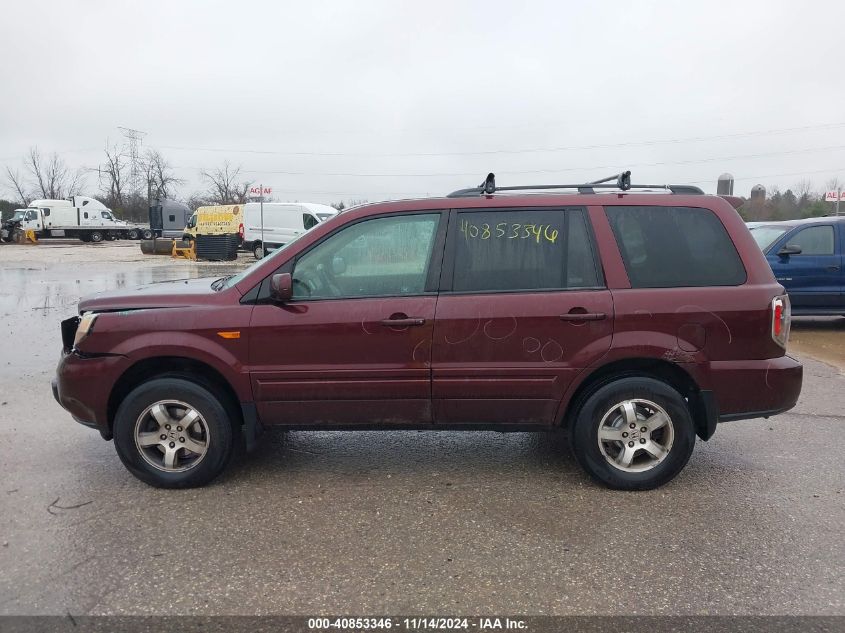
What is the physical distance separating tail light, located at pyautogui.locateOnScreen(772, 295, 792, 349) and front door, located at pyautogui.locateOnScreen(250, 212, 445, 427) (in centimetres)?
199

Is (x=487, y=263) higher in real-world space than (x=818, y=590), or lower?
higher

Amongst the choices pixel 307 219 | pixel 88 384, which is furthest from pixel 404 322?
pixel 307 219

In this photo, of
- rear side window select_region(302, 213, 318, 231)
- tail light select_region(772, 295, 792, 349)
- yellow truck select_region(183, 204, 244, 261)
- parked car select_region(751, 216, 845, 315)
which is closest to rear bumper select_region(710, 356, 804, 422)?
tail light select_region(772, 295, 792, 349)

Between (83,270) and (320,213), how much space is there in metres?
10.1

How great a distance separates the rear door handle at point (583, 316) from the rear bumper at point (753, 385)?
0.73 m

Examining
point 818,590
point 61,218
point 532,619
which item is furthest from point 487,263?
point 61,218

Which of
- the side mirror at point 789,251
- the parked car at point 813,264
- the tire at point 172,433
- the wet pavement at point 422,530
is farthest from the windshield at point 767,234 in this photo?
the tire at point 172,433

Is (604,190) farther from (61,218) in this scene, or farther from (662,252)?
(61,218)

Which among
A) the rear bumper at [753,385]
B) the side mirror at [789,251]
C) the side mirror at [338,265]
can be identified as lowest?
the rear bumper at [753,385]

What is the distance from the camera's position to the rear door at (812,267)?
370 inches

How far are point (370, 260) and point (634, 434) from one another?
6.27 feet

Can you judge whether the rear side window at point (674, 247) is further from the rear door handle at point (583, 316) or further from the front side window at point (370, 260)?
the front side window at point (370, 260)

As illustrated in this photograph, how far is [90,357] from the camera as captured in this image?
3.84 m

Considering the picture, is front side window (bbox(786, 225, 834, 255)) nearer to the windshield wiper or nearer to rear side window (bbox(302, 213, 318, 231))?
the windshield wiper
